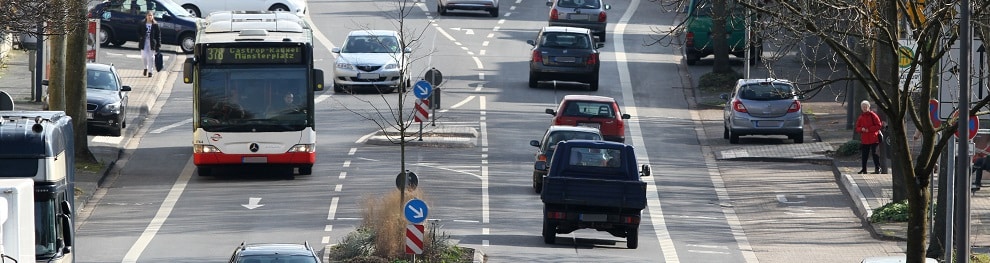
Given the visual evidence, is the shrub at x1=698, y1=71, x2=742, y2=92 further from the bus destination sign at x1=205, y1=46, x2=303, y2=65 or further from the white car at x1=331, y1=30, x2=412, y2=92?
the bus destination sign at x1=205, y1=46, x2=303, y2=65

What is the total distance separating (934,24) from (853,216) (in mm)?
10971

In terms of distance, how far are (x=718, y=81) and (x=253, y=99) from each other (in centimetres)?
1862

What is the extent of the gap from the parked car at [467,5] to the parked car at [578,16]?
5719 millimetres

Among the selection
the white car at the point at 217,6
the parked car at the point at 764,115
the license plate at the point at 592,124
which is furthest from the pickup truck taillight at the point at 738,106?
the white car at the point at 217,6

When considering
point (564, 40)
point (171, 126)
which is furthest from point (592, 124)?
point (171, 126)

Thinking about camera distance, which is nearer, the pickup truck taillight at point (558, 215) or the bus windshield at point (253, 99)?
the pickup truck taillight at point (558, 215)

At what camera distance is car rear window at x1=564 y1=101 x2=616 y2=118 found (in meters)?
37.4

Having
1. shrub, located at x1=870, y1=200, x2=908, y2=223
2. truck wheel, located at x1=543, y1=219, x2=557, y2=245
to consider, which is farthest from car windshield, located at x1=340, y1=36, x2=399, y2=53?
truck wheel, located at x1=543, y1=219, x2=557, y2=245

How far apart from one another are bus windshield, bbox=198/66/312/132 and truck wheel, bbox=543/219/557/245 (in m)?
7.10

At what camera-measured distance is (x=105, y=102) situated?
37.2 metres

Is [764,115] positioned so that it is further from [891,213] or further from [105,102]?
[105,102]

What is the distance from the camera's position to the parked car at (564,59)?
149 feet

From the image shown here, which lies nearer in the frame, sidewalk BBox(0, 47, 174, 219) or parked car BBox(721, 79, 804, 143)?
sidewalk BBox(0, 47, 174, 219)

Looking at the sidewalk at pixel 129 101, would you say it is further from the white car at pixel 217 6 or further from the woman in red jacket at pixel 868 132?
the woman in red jacket at pixel 868 132
